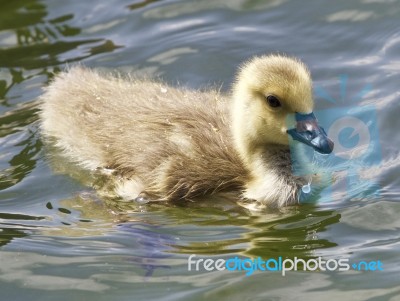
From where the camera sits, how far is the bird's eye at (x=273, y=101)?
4398 millimetres

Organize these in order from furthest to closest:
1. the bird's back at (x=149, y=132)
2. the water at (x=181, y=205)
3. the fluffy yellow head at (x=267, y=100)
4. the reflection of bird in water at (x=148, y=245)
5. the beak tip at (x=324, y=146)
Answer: the bird's back at (x=149, y=132) → the fluffy yellow head at (x=267, y=100) → the beak tip at (x=324, y=146) → the reflection of bird in water at (x=148, y=245) → the water at (x=181, y=205)

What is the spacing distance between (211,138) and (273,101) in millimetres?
426

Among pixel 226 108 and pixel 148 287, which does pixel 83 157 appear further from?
pixel 148 287

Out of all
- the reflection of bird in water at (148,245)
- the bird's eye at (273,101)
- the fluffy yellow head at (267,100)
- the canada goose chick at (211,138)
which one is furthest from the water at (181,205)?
the bird's eye at (273,101)

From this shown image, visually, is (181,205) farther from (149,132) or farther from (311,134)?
(311,134)

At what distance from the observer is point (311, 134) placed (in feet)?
14.0

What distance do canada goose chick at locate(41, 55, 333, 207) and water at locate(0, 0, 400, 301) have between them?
0.39ft

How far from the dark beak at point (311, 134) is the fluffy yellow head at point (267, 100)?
0.04m

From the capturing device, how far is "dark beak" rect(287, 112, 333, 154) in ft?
13.8

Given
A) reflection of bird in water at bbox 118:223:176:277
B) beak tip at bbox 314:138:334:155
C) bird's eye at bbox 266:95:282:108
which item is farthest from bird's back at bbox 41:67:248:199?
beak tip at bbox 314:138:334:155

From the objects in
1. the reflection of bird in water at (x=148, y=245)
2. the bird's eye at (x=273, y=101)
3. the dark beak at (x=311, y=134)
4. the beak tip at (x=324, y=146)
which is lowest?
the reflection of bird in water at (x=148, y=245)

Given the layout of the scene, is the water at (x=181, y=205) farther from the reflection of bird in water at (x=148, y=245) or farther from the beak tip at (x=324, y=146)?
the beak tip at (x=324, y=146)

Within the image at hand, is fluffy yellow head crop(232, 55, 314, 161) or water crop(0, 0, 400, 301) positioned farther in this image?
fluffy yellow head crop(232, 55, 314, 161)

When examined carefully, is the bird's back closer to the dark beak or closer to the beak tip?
the dark beak
